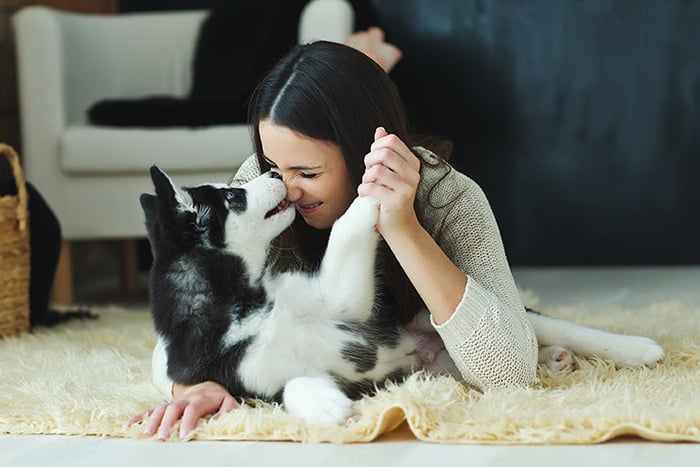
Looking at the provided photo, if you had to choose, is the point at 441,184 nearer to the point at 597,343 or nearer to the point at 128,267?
the point at 597,343

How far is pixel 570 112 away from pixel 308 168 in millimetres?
2505

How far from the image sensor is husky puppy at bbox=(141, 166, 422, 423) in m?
1.55

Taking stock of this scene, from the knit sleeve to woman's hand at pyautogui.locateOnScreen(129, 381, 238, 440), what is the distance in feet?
1.21

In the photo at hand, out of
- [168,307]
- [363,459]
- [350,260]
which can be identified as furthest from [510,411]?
[168,307]

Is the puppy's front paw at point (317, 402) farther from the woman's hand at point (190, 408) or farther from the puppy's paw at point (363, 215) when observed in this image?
the puppy's paw at point (363, 215)

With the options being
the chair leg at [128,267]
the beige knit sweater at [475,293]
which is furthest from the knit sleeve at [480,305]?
the chair leg at [128,267]

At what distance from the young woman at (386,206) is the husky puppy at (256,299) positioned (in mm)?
53

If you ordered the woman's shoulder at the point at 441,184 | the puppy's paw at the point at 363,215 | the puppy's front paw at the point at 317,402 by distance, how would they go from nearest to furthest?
1. the puppy's front paw at the point at 317,402
2. the puppy's paw at the point at 363,215
3. the woman's shoulder at the point at 441,184

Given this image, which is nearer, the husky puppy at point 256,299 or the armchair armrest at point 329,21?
the husky puppy at point 256,299

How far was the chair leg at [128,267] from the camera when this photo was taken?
12.7ft

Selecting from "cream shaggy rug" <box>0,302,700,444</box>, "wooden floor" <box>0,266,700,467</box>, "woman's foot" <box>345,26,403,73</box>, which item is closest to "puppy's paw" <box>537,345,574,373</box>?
"cream shaggy rug" <box>0,302,700,444</box>

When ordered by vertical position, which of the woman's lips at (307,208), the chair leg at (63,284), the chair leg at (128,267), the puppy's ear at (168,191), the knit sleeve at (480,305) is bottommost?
the chair leg at (128,267)

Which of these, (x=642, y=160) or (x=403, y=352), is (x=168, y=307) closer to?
(x=403, y=352)

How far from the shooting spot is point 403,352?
1735 mm
